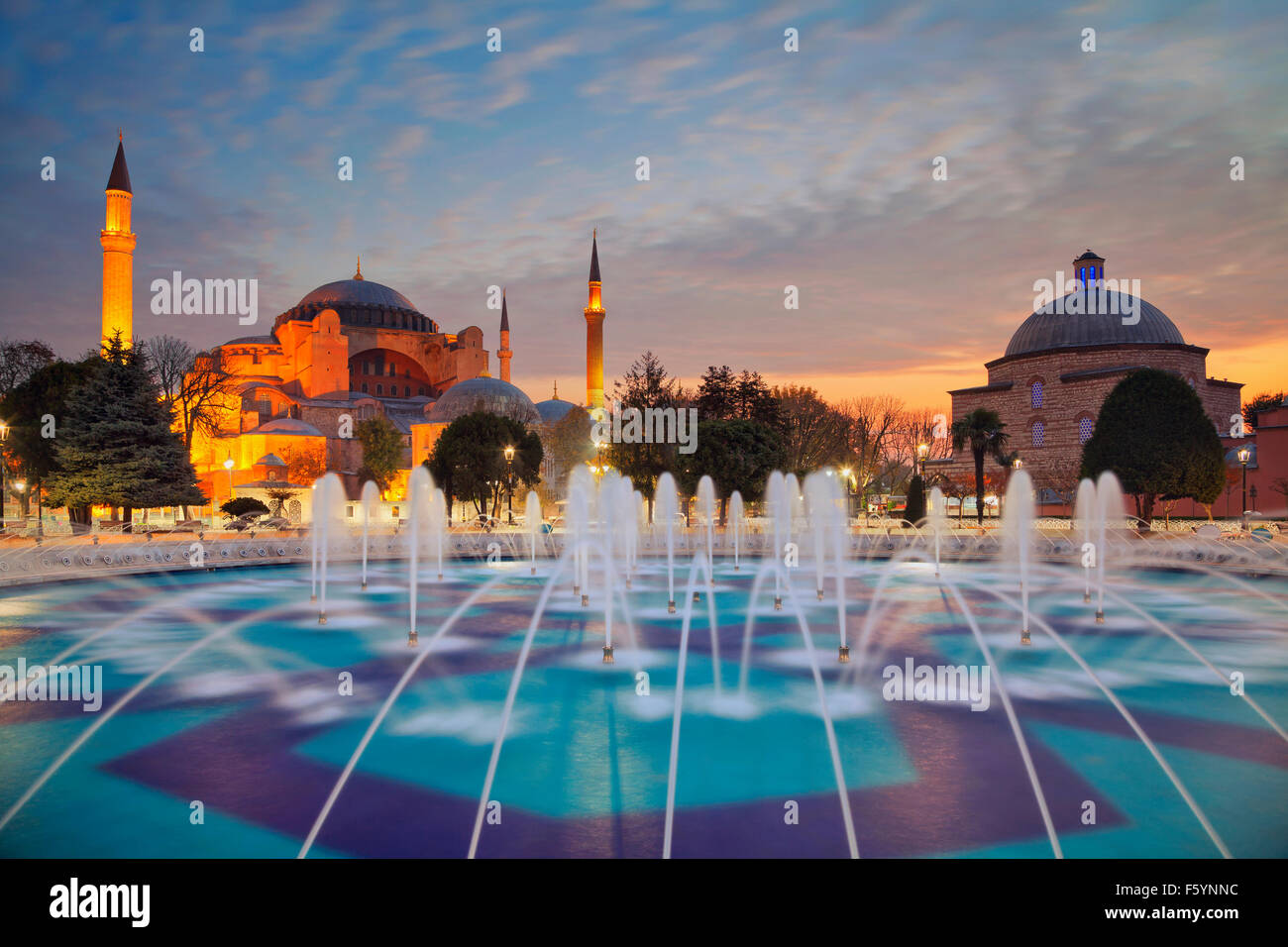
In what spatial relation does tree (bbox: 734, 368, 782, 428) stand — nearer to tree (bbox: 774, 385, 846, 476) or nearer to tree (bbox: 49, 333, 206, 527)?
tree (bbox: 774, 385, 846, 476)

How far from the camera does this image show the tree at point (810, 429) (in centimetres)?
4737

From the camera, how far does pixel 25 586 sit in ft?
52.6

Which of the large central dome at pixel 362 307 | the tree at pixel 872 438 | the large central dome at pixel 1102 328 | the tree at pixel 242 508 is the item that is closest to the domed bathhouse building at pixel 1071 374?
the large central dome at pixel 1102 328

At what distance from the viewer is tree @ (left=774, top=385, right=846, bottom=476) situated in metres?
47.4

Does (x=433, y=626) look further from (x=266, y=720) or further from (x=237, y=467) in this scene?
(x=237, y=467)

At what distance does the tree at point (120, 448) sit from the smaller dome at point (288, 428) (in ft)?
92.9

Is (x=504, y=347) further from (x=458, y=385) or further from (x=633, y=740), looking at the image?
(x=633, y=740)

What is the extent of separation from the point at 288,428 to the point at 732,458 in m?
37.0

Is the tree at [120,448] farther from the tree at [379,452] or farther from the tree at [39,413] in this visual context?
the tree at [379,452]

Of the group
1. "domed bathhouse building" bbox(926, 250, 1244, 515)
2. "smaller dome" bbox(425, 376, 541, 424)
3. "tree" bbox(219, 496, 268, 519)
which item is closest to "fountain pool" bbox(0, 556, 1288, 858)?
"tree" bbox(219, 496, 268, 519)

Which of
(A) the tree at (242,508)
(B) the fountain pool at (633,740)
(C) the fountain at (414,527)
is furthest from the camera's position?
(A) the tree at (242,508)
